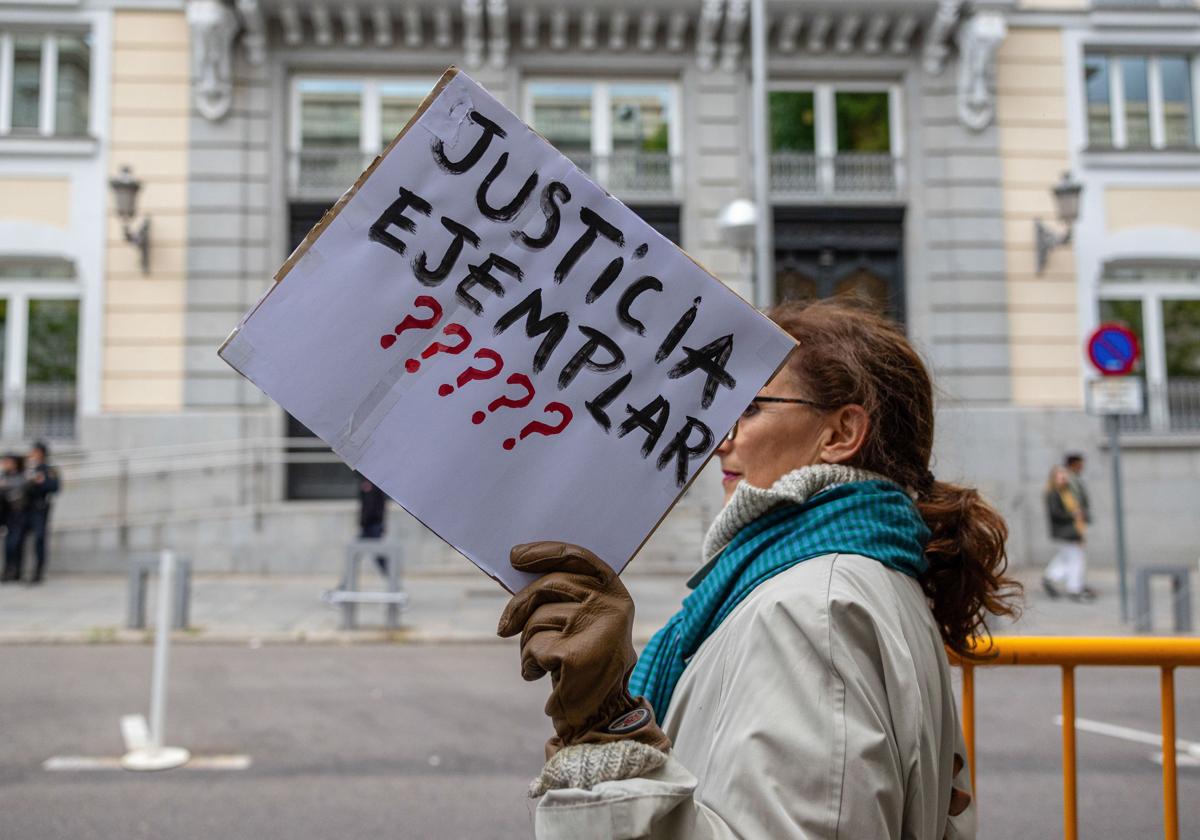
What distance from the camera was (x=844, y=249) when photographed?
1630 cm

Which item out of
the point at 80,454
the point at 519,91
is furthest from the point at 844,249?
the point at 80,454

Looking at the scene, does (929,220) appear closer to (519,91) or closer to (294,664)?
(519,91)

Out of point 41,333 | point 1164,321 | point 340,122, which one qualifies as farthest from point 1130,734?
point 41,333

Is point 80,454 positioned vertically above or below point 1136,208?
below

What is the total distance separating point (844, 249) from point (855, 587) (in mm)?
15753

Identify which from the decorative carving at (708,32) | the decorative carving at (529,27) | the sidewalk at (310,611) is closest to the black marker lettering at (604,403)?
the sidewalk at (310,611)

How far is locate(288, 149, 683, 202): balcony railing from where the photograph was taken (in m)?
15.8

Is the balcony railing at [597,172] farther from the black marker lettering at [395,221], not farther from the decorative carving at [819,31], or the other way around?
the black marker lettering at [395,221]

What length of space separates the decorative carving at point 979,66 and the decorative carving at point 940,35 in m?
0.24

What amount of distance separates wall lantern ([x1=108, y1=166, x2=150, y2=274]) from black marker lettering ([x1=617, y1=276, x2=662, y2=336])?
48.0ft

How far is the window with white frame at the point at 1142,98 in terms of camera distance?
16.5 m

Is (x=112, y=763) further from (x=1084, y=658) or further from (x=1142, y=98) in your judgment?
(x=1142, y=98)

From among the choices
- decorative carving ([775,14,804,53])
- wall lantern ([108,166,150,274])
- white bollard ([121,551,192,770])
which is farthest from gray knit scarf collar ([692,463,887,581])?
decorative carving ([775,14,804,53])

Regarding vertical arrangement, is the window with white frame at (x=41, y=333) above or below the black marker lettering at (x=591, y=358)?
above
